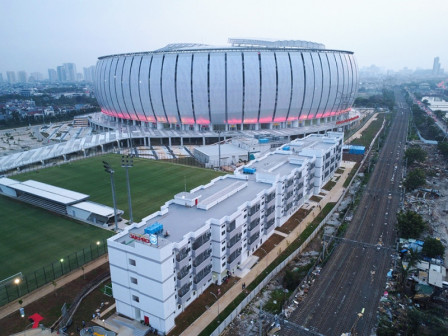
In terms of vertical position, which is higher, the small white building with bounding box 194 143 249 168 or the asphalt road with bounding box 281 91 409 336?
the small white building with bounding box 194 143 249 168

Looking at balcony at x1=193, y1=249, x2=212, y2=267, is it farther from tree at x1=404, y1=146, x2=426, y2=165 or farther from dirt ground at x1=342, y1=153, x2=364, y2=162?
tree at x1=404, y1=146, x2=426, y2=165

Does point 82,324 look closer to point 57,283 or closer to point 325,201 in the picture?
point 57,283

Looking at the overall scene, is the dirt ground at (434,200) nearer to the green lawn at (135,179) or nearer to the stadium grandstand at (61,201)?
the green lawn at (135,179)

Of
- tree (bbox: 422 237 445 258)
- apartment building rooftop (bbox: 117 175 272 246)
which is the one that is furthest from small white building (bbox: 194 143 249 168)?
tree (bbox: 422 237 445 258)

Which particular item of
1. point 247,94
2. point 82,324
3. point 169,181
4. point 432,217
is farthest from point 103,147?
point 432,217

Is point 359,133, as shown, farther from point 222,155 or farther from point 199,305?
point 199,305

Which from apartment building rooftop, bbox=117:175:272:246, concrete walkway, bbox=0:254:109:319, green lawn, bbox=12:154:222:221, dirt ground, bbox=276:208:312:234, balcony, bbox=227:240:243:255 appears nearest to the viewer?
concrete walkway, bbox=0:254:109:319

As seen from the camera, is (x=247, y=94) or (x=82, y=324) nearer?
(x=82, y=324)
